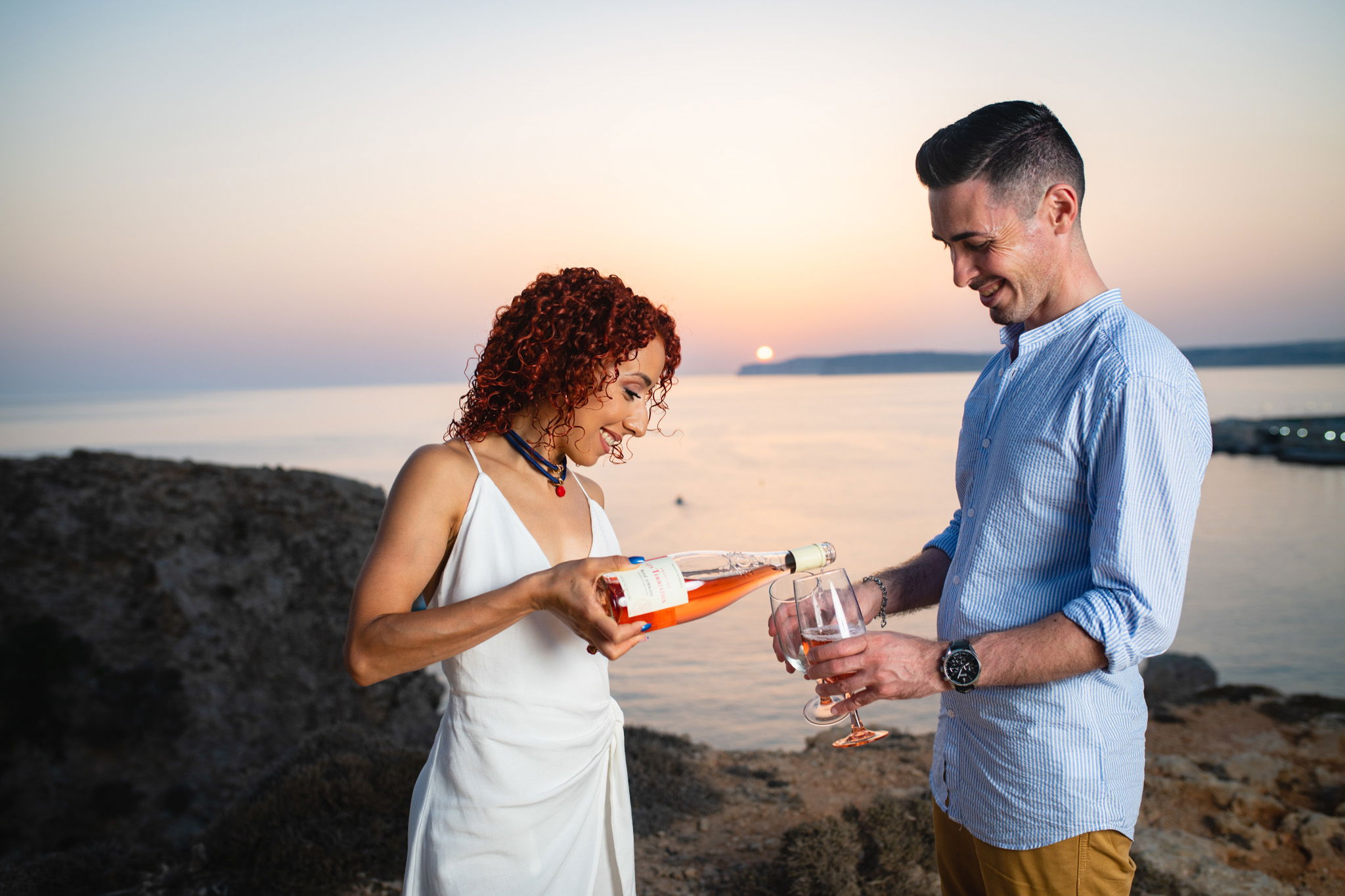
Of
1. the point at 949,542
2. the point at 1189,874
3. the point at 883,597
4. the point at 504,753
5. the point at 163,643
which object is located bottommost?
the point at 1189,874

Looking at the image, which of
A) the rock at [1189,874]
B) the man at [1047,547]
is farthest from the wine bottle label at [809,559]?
the rock at [1189,874]

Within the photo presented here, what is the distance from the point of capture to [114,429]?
30844mm

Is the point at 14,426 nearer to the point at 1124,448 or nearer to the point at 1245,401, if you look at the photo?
the point at 1124,448

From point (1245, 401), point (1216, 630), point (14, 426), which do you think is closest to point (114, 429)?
point (14, 426)

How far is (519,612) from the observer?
1.88m

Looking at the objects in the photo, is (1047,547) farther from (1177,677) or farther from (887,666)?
(1177,677)

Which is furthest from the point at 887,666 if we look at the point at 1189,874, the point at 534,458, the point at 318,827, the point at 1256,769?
the point at 1256,769

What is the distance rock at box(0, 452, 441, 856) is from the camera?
6.09 meters

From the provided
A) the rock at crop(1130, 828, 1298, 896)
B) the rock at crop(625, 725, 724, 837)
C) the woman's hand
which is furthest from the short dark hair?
the rock at crop(625, 725, 724, 837)

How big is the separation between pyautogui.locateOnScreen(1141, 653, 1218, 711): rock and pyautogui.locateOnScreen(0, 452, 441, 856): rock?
23.0 feet

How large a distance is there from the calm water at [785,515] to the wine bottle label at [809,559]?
1.16 meters

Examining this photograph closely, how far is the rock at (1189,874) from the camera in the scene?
4.02 metres

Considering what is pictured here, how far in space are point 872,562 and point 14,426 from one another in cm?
3423

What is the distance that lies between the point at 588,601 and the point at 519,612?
196 mm
